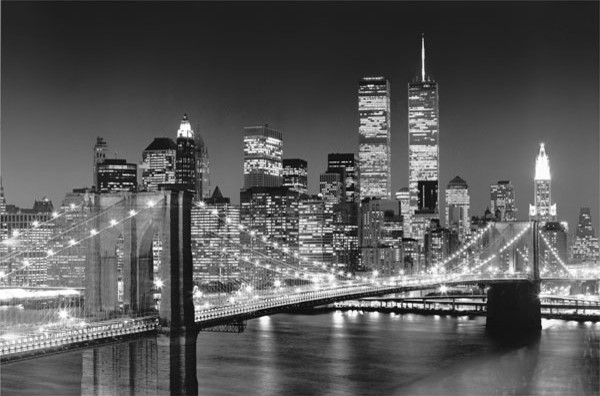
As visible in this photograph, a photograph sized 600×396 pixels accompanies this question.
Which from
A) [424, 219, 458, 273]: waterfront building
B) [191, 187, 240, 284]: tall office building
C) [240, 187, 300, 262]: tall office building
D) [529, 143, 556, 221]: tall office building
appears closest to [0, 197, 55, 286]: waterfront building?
[191, 187, 240, 284]: tall office building

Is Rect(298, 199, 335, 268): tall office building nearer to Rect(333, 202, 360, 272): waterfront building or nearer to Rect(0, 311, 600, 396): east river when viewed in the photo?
Rect(333, 202, 360, 272): waterfront building

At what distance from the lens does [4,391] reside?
92.1ft

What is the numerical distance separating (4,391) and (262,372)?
333 inches

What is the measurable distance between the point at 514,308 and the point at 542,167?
10080cm

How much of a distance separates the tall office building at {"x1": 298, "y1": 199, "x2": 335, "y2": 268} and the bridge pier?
136 feet

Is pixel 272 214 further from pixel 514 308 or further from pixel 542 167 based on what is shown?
pixel 542 167

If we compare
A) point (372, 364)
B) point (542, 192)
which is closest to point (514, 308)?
point (372, 364)

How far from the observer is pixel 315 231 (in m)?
95.3

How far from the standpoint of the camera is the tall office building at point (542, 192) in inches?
5684

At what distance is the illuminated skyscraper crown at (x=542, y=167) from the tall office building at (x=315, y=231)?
5842 centimetres

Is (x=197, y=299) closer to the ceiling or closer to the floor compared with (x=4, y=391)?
closer to the ceiling

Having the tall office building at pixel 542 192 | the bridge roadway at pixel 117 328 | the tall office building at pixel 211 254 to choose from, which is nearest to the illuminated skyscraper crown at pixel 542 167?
the tall office building at pixel 542 192

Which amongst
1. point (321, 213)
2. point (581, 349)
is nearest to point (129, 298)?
point (581, 349)

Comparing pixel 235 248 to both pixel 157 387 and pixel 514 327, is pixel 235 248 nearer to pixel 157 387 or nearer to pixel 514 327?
pixel 514 327
